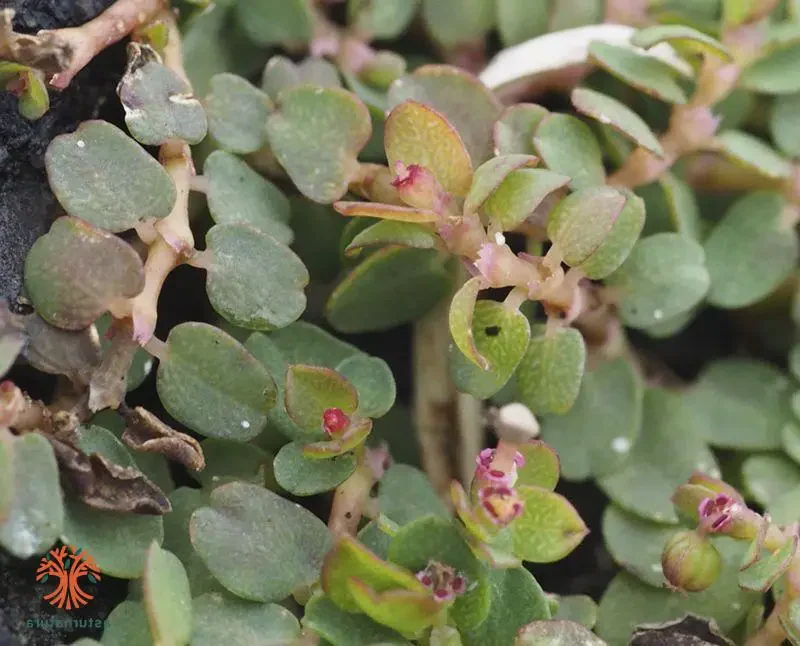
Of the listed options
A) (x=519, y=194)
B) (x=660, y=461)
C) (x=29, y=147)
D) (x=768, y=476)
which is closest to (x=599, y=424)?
(x=660, y=461)

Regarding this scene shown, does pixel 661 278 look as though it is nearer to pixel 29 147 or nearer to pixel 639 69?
pixel 639 69

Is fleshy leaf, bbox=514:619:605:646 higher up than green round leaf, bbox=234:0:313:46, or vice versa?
green round leaf, bbox=234:0:313:46

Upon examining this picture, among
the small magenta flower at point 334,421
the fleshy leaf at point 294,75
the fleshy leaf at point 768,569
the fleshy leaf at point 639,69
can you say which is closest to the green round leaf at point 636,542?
the fleshy leaf at point 768,569

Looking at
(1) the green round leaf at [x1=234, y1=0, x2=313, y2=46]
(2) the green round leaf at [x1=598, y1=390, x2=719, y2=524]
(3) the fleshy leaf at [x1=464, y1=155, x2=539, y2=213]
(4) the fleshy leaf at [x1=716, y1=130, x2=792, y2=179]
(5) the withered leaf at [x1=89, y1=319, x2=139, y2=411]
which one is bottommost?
(2) the green round leaf at [x1=598, y1=390, x2=719, y2=524]

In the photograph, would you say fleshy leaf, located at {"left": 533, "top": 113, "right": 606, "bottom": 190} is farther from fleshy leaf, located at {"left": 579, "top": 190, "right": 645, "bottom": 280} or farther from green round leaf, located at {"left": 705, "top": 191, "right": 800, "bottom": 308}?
green round leaf, located at {"left": 705, "top": 191, "right": 800, "bottom": 308}

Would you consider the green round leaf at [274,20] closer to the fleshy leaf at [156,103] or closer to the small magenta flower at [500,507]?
the fleshy leaf at [156,103]

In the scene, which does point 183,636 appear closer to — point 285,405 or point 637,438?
point 285,405

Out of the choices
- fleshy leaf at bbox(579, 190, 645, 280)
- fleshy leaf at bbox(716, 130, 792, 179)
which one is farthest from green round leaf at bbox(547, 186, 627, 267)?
fleshy leaf at bbox(716, 130, 792, 179)
